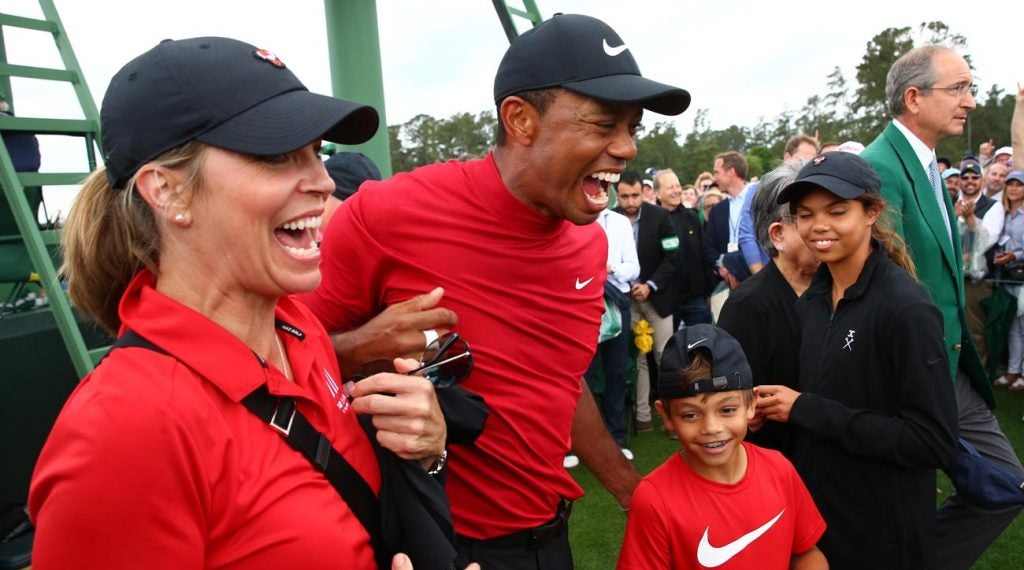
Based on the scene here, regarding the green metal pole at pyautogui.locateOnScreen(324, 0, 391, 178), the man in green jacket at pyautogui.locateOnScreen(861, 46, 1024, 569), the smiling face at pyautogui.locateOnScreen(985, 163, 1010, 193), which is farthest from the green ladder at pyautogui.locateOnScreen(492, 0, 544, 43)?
the smiling face at pyautogui.locateOnScreen(985, 163, 1010, 193)

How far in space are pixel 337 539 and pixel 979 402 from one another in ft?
9.61

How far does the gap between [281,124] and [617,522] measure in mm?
4050

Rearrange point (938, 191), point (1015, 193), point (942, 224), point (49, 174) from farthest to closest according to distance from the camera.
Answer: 1. point (1015, 193)
2. point (49, 174)
3. point (938, 191)
4. point (942, 224)

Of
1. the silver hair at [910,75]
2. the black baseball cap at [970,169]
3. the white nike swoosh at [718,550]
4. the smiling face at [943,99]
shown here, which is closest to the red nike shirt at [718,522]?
the white nike swoosh at [718,550]

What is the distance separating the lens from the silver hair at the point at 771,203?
9.07 feet

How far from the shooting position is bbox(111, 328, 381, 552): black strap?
3.80ft

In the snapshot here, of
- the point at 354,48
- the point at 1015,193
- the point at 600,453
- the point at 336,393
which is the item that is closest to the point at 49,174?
the point at 354,48

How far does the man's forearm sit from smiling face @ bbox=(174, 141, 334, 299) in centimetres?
121

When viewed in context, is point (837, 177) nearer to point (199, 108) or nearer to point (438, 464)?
point (438, 464)

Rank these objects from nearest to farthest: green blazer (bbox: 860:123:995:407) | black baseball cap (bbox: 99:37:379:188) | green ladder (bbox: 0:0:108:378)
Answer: black baseball cap (bbox: 99:37:379:188)
green blazer (bbox: 860:123:995:407)
green ladder (bbox: 0:0:108:378)

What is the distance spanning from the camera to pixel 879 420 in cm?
217

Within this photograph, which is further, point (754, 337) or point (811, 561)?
point (754, 337)

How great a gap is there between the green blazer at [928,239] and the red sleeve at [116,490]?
2970mm

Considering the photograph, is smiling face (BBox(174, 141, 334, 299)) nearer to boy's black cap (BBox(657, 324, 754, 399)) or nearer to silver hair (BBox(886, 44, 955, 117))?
boy's black cap (BBox(657, 324, 754, 399))
